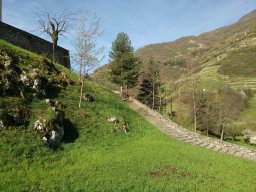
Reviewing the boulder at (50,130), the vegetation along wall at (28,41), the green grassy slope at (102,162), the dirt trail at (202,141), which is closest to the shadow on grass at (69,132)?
the green grassy slope at (102,162)

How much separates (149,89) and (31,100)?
3845cm

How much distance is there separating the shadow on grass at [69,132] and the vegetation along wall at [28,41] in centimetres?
1313

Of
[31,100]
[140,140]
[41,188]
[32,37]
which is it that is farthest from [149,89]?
[41,188]

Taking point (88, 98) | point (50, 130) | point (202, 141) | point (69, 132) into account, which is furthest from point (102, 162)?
point (202, 141)

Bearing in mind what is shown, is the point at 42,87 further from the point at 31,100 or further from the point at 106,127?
the point at 106,127

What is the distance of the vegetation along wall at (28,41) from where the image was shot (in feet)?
93.9

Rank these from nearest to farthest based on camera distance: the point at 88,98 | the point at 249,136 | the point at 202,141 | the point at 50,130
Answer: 1. the point at 50,130
2. the point at 88,98
3. the point at 202,141
4. the point at 249,136

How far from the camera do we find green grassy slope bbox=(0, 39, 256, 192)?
13262mm

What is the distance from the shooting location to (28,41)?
3203 centimetres

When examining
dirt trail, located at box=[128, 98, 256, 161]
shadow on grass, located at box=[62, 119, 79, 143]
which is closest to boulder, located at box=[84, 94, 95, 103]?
shadow on grass, located at box=[62, 119, 79, 143]

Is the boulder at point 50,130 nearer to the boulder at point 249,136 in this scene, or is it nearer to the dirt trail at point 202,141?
the dirt trail at point 202,141

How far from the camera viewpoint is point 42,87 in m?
21.8

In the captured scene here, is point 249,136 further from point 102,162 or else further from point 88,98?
point 102,162

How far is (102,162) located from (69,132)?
11.7 ft
